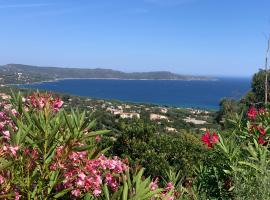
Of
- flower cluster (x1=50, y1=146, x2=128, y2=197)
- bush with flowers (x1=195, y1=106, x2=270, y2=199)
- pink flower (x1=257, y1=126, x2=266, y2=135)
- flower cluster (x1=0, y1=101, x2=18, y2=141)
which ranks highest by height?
flower cluster (x1=0, y1=101, x2=18, y2=141)

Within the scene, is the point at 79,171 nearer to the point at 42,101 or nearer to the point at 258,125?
the point at 42,101

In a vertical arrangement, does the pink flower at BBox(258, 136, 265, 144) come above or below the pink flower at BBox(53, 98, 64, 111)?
below

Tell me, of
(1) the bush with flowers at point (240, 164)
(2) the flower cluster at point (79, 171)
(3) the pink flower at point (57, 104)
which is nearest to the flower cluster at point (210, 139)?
(1) the bush with flowers at point (240, 164)

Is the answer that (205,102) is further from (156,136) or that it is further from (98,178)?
(98,178)

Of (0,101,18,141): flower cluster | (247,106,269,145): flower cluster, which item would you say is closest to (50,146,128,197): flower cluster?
(0,101,18,141): flower cluster

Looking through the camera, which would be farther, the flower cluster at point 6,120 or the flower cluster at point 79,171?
the flower cluster at point 6,120

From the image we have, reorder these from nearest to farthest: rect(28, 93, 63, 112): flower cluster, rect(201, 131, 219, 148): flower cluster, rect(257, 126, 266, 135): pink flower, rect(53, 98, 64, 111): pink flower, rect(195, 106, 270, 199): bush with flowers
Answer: rect(28, 93, 63, 112): flower cluster, rect(53, 98, 64, 111): pink flower, rect(195, 106, 270, 199): bush with flowers, rect(201, 131, 219, 148): flower cluster, rect(257, 126, 266, 135): pink flower

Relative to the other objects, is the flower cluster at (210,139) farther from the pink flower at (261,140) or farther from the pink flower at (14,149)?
the pink flower at (14,149)

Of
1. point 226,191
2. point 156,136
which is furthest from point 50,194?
point 156,136

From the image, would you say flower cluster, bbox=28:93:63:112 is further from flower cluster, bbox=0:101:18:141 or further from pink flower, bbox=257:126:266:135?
pink flower, bbox=257:126:266:135

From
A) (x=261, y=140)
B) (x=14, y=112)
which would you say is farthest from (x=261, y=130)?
(x=14, y=112)

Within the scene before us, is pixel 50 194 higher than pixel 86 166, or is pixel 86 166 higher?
pixel 86 166
